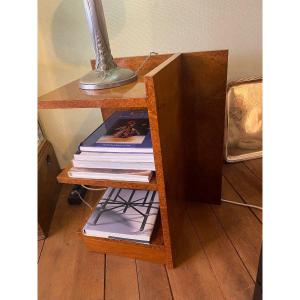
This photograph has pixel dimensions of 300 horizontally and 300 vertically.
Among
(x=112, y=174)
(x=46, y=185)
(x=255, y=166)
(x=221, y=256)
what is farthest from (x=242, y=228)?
(x=46, y=185)

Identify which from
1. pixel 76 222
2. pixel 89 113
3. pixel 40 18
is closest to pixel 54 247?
pixel 76 222

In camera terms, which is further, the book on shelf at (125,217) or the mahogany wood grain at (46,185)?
the mahogany wood grain at (46,185)

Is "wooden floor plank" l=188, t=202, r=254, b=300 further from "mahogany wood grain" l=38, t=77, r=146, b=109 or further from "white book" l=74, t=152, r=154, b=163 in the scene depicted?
"mahogany wood grain" l=38, t=77, r=146, b=109

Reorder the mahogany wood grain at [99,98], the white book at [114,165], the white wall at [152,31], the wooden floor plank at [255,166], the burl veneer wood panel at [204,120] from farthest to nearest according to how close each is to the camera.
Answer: the wooden floor plank at [255,166]
the white wall at [152,31]
the burl veneer wood panel at [204,120]
the white book at [114,165]
the mahogany wood grain at [99,98]

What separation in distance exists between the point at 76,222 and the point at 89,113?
446mm

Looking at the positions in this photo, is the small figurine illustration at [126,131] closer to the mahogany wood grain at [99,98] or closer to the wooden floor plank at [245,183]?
the mahogany wood grain at [99,98]

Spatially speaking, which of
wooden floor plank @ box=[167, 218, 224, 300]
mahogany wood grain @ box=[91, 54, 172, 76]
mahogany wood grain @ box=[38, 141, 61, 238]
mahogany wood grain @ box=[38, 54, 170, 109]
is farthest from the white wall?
wooden floor plank @ box=[167, 218, 224, 300]

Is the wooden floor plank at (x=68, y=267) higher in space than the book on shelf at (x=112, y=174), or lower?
lower

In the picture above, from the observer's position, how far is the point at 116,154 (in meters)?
0.59

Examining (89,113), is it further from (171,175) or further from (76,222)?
(171,175)

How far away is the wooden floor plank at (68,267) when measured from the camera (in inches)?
25.3

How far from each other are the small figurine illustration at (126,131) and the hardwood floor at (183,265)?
1.19ft

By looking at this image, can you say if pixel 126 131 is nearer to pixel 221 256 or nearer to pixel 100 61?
pixel 100 61

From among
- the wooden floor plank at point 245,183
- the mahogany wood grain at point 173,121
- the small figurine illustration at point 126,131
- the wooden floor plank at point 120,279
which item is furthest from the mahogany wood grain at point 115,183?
the wooden floor plank at point 245,183
